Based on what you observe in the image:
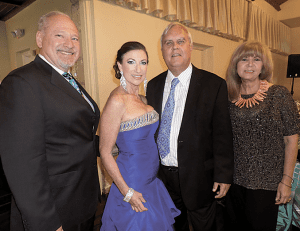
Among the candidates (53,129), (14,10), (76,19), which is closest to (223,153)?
(53,129)

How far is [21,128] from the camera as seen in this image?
87 cm

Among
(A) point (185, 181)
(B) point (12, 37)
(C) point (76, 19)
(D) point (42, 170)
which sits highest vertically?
(B) point (12, 37)

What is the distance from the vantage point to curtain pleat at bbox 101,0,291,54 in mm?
3400

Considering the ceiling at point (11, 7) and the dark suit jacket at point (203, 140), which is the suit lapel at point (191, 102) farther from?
the ceiling at point (11, 7)

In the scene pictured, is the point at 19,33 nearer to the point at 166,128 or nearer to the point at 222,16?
the point at 166,128

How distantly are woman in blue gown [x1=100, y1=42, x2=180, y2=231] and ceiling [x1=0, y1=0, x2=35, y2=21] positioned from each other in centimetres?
437

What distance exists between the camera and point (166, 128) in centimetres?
158

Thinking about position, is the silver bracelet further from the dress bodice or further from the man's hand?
the man's hand

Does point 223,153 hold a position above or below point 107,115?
below

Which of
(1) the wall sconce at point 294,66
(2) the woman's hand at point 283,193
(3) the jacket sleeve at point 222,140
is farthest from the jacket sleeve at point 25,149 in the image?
(1) the wall sconce at point 294,66

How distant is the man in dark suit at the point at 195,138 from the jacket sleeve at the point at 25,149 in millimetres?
937

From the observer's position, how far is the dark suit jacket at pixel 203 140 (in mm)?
1481

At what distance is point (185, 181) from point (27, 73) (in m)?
1.32

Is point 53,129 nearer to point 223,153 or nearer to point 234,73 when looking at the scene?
point 223,153
